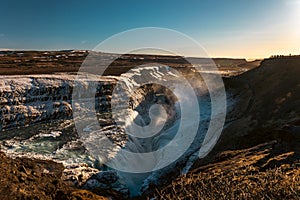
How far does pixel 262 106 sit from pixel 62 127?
1848 centimetres

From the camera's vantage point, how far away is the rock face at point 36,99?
28703mm

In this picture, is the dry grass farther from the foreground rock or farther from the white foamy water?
the white foamy water

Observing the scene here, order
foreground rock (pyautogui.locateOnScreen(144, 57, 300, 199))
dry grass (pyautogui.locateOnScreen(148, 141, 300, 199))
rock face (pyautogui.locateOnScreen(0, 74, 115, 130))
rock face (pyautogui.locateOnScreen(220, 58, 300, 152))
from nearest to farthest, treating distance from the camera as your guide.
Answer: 1. dry grass (pyautogui.locateOnScreen(148, 141, 300, 199))
2. foreground rock (pyautogui.locateOnScreen(144, 57, 300, 199))
3. rock face (pyautogui.locateOnScreen(220, 58, 300, 152))
4. rock face (pyautogui.locateOnScreen(0, 74, 115, 130))

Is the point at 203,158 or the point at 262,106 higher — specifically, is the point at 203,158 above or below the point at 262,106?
below

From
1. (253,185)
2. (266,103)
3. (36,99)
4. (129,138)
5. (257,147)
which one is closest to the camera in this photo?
(253,185)

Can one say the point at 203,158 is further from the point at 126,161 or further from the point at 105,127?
the point at 105,127

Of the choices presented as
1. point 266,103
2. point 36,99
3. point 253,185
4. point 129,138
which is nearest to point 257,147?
point 253,185

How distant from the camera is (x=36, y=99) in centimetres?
3156

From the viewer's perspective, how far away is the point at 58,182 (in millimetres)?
9461

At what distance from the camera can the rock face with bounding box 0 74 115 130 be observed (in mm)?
28703

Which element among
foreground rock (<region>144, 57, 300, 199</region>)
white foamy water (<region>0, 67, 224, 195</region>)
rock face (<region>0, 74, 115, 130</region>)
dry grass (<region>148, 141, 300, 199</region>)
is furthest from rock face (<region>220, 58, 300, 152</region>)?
rock face (<region>0, 74, 115, 130</region>)

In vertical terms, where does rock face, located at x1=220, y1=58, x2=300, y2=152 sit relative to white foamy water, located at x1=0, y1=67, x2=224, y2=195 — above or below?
above

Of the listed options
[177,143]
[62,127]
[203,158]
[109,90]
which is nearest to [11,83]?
[62,127]

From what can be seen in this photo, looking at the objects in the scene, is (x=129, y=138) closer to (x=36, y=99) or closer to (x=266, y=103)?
(x=36, y=99)
